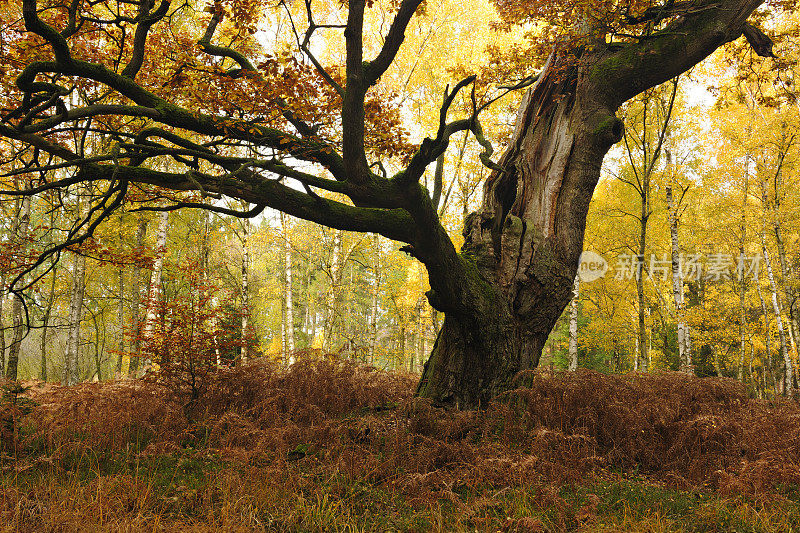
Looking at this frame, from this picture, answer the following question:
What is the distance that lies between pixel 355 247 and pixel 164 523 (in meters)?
14.2

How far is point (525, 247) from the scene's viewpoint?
621cm

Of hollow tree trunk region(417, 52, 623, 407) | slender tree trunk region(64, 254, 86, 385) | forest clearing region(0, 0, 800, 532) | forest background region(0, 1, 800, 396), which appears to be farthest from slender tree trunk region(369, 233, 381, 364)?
hollow tree trunk region(417, 52, 623, 407)

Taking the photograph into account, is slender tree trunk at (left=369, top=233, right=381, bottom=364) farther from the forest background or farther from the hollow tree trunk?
the hollow tree trunk

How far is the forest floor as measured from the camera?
3.17 meters

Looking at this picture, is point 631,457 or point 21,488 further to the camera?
point 631,457

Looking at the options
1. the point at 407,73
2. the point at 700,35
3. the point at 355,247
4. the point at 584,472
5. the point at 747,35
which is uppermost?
the point at 407,73

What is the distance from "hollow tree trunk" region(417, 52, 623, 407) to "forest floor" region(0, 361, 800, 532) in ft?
2.08

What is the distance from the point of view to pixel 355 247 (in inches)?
670

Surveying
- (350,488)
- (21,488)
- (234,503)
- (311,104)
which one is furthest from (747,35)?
(21,488)

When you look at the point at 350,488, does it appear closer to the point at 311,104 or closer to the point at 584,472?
the point at 584,472

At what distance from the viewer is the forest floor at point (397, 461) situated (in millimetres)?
3170

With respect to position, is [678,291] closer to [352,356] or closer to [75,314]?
[352,356]

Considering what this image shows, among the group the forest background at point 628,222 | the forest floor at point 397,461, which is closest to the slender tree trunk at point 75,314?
the forest background at point 628,222

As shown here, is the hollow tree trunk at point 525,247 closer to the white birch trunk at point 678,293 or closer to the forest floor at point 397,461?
the forest floor at point 397,461
